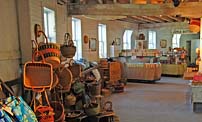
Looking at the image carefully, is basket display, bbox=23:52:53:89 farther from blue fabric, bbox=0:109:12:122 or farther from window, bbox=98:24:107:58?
window, bbox=98:24:107:58

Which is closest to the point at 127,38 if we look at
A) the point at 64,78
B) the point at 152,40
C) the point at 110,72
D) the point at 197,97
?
the point at 152,40

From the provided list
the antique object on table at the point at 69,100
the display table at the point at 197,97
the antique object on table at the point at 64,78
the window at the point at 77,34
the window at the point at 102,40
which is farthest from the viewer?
the window at the point at 102,40

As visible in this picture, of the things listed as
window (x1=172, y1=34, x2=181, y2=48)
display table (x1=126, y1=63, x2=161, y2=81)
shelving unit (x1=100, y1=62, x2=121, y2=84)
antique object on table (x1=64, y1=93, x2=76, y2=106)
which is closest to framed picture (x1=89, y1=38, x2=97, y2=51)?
shelving unit (x1=100, y1=62, x2=121, y2=84)

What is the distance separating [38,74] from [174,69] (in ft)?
30.1

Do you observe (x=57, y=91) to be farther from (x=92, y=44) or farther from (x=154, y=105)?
(x=92, y=44)

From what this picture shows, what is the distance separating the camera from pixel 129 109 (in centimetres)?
566

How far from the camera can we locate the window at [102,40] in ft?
31.5

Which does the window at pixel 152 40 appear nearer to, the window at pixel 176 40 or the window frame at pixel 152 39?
the window frame at pixel 152 39

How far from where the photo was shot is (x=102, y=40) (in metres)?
9.73

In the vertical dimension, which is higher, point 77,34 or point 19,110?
point 77,34

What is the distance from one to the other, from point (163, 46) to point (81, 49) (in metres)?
7.15

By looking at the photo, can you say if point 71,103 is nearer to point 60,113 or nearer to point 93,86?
point 60,113

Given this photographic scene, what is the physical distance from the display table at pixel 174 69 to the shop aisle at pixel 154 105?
3.20m

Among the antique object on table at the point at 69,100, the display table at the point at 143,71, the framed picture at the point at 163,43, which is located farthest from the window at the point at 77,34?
the framed picture at the point at 163,43
